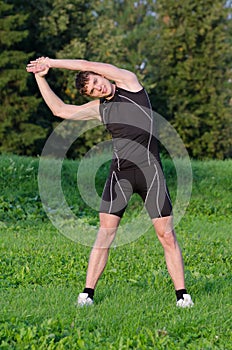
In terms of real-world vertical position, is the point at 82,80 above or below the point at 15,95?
above

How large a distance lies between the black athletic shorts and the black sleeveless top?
0.07 meters

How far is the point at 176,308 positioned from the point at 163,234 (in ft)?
2.12

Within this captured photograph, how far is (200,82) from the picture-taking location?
36969mm

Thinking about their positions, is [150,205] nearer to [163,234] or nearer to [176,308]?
[163,234]

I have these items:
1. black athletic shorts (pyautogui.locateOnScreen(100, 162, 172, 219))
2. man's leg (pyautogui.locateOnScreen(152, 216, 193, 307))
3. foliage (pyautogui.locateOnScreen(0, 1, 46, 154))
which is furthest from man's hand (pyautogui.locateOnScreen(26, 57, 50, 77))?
foliage (pyautogui.locateOnScreen(0, 1, 46, 154))

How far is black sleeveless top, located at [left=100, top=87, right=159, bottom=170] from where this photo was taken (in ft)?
19.2

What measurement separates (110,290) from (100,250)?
2.52 feet

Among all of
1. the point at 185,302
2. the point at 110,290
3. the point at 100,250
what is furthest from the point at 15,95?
the point at 185,302

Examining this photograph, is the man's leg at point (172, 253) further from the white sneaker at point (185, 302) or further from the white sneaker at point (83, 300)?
→ the white sneaker at point (83, 300)

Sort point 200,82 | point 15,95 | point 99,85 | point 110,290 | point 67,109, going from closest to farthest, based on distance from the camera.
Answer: point 99,85 → point 67,109 → point 110,290 → point 15,95 → point 200,82

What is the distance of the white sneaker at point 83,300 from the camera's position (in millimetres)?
5949

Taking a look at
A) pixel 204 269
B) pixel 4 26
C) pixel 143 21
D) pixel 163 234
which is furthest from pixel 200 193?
pixel 143 21

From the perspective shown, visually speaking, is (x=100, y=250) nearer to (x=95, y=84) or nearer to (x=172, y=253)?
(x=172, y=253)

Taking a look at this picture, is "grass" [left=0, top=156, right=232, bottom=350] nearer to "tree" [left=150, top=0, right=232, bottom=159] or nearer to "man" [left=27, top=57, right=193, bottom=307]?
"man" [left=27, top=57, right=193, bottom=307]
